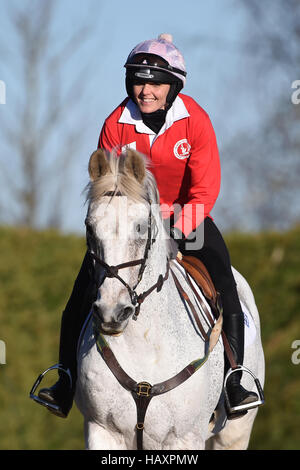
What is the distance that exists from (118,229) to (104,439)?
183 centimetres

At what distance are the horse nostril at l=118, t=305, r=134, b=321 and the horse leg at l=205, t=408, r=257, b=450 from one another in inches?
135

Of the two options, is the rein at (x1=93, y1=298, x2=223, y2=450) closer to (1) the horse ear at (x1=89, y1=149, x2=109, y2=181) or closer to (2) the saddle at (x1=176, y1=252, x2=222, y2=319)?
(2) the saddle at (x1=176, y1=252, x2=222, y2=319)

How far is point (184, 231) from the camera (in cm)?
659

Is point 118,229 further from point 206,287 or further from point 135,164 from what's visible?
point 206,287

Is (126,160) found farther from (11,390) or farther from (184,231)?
(11,390)

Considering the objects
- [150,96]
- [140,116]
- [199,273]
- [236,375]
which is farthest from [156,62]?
[236,375]

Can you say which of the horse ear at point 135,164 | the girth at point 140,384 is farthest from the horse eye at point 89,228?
the girth at point 140,384

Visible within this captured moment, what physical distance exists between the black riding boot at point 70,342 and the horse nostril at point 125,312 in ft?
4.57

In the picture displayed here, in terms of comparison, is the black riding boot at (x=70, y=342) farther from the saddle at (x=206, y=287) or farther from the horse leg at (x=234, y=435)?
the horse leg at (x=234, y=435)

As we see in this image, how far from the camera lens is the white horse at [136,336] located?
211 inches

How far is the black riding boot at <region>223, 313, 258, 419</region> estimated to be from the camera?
6737 millimetres

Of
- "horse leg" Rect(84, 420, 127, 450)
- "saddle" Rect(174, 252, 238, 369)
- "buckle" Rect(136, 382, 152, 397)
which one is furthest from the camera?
"saddle" Rect(174, 252, 238, 369)

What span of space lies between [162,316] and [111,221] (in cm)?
105

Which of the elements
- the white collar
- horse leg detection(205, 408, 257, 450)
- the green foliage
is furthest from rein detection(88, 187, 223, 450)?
the green foliage
